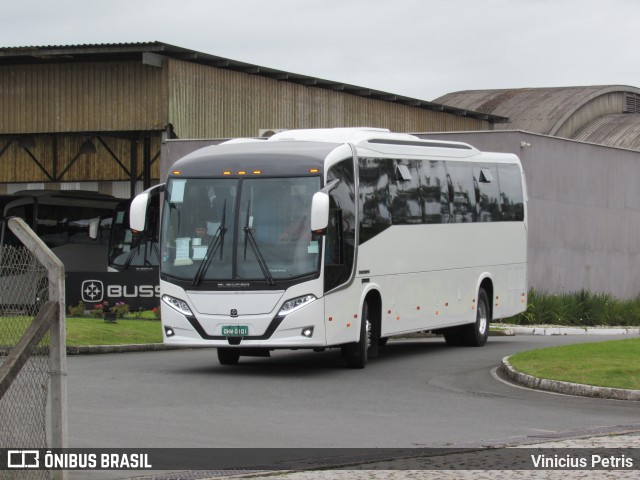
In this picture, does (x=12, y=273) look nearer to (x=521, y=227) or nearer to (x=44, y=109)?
(x=521, y=227)

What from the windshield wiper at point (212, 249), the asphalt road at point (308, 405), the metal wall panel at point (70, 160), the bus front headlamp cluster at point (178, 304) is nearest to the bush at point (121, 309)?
the asphalt road at point (308, 405)

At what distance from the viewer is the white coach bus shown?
64.5 ft

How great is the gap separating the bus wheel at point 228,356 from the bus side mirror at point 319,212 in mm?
3393

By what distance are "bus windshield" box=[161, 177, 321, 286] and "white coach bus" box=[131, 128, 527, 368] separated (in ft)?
0.05

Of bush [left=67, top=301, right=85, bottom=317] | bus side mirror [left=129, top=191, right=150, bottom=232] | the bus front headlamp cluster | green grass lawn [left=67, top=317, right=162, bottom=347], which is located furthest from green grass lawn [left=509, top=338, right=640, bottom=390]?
bush [left=67, top=301, right=85, bottom=317]

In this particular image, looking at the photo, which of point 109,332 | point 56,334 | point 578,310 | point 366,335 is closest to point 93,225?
point 578,310

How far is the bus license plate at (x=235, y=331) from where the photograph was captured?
64.2 feet

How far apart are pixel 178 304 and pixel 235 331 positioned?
3.43 feet

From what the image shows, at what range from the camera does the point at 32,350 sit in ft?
30.2

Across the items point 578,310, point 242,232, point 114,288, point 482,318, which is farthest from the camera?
point 578,310

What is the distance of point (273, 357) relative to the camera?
2428 centimetres

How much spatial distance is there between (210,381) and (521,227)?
36.0ft

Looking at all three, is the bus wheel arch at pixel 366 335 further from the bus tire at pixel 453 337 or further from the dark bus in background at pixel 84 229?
the dark bus in background at pixel 84 229

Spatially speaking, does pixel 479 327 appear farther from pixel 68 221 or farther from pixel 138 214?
pixel 68 221
